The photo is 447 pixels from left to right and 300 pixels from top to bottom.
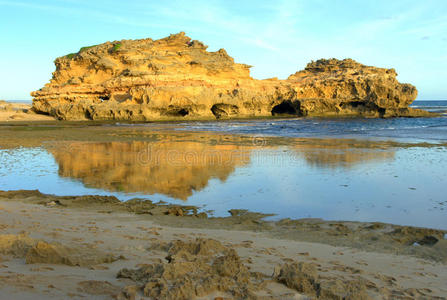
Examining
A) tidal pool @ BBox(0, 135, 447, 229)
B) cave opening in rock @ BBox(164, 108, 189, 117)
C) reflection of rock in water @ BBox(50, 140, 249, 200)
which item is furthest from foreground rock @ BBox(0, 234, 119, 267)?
cave opening in rock @ BBox(164, 108, 189, 117)

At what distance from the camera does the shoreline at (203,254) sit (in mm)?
2326

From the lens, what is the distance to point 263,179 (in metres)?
6.93

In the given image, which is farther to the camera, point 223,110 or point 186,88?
point 223,110

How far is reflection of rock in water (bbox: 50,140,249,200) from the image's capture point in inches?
256

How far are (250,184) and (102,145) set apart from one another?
7640mm

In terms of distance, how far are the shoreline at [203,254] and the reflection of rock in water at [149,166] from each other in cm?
126

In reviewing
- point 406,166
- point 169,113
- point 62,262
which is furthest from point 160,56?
point 62,262

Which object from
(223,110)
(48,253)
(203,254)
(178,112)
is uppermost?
(223,110)

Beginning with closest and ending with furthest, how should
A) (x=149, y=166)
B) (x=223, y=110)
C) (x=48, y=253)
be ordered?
(x=48, y=253) → (x=149, y=166) → (x=223, y=110)

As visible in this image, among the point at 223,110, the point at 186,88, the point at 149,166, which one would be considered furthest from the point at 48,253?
the point at 223,110

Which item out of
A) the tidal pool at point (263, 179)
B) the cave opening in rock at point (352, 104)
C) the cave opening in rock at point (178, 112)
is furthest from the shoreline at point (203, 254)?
the cave opening in rock at point (352, 104)

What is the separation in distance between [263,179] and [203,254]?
402 cm

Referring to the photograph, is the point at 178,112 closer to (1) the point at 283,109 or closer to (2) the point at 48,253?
(1) the point at 283,109

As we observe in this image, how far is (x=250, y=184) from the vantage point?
A: 6.52m
